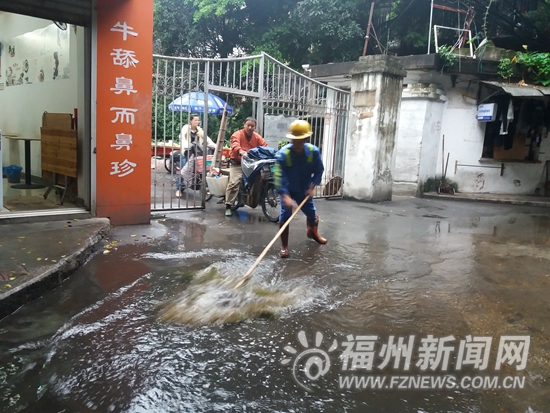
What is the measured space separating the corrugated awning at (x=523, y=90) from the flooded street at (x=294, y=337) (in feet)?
19.8

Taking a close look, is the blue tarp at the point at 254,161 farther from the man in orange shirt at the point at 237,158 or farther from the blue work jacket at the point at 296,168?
the blue work jacket at the point at 296,168

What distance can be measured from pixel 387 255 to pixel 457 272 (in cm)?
92

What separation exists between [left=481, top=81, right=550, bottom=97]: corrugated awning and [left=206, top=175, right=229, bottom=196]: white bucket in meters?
7.21

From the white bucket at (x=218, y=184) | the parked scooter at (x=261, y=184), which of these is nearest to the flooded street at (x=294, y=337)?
the parked scooter at (x=261, y=184)

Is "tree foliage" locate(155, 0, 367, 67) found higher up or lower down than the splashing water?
higher up

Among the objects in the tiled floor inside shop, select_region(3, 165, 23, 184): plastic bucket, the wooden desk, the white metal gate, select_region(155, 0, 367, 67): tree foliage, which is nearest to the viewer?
the tiled floor inside shop

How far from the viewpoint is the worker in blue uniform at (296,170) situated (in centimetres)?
536

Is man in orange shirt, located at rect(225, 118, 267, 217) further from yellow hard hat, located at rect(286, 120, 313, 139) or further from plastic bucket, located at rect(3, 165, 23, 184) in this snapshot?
plastic bucket, located at rect(3, 165, 23, 184)

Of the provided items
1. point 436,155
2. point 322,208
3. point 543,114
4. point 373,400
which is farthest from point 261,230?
point 543,114

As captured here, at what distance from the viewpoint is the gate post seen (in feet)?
33.6

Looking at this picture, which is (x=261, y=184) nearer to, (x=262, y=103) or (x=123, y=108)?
(x=262, y=103)

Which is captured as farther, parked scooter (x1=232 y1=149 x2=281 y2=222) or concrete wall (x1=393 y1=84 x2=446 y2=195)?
concrete wall (x1=393 y1=84 x2=446 y2=195)

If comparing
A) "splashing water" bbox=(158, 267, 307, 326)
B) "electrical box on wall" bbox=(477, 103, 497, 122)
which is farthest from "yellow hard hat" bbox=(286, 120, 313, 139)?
"electrical box on wall" bbox=(477, 103, 497, 122)

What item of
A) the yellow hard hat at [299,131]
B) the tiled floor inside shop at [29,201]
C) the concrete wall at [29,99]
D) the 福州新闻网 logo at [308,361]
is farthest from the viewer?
the concrete wall at [29,99]
